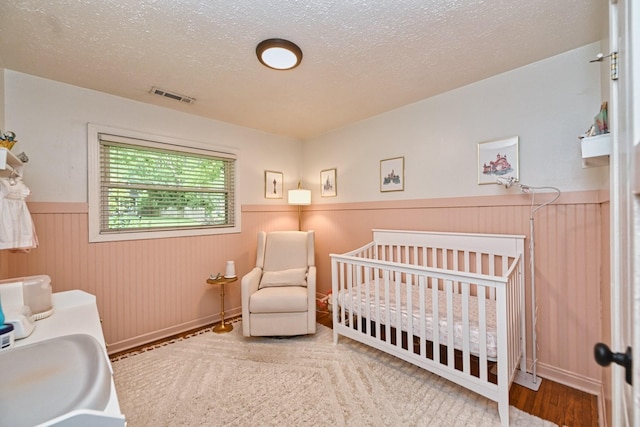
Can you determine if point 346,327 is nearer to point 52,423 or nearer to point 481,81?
point 52,423

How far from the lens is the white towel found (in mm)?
1412

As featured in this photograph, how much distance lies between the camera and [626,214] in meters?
0.57

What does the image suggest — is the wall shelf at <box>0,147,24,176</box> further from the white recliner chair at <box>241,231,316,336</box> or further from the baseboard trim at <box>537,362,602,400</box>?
the baseboard trim at <box>537,362,602,400</box>

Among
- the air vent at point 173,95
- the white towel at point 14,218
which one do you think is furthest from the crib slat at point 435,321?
the air vent at point 173,95

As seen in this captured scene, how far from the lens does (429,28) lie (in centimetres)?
157

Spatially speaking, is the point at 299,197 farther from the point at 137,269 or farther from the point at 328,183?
the point at 137,269

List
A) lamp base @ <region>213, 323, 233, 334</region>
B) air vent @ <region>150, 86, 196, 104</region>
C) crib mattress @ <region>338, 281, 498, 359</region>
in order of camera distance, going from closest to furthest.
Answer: crib mattress @ <region>338, 281, 498, 359</region> → air vent @ <region>150, 86, 196, 104</region> → lamp base @ <region>213, 323, 233, 334</region>

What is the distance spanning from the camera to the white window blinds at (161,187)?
2.41 meters

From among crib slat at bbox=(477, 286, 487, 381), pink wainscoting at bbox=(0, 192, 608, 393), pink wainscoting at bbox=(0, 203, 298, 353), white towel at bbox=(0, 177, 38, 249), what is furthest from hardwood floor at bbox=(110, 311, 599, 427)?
white towel at bbox=(0, 177, 38, 249)

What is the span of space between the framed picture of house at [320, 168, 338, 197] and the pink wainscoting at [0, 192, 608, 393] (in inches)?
7.3

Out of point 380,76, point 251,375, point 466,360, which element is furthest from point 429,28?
point 251,375

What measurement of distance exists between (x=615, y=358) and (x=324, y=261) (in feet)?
10.1

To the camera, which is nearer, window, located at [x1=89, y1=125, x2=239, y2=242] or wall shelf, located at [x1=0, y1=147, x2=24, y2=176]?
wall shelf, located at [x1=0, y1=147, x2=24, y2=176]

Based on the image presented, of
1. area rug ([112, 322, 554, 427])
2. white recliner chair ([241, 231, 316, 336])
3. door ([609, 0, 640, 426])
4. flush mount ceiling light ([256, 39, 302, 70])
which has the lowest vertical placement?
area rug ([112, 322, 554, 427])
